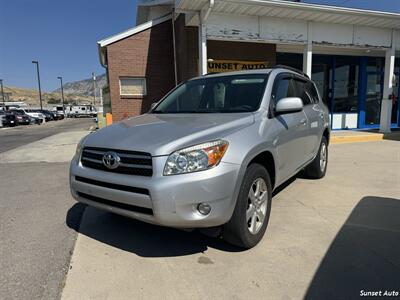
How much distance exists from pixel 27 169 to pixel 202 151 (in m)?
6.46

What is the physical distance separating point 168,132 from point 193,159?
1.44 feet

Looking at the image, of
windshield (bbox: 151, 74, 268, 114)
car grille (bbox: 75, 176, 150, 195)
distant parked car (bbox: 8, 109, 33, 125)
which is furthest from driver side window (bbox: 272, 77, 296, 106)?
distant parked car (bbox: 8, 109, 33, 125)

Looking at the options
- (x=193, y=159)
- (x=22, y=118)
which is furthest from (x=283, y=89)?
(x=22, y=118)

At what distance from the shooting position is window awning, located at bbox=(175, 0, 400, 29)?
878 centimetres

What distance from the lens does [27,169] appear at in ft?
25.4

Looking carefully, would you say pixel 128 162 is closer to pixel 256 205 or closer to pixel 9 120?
pixel 256 205

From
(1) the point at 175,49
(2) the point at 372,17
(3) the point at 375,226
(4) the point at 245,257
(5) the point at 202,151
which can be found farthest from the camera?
(1) the point at 175,49

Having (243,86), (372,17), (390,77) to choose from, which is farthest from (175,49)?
(243,86)

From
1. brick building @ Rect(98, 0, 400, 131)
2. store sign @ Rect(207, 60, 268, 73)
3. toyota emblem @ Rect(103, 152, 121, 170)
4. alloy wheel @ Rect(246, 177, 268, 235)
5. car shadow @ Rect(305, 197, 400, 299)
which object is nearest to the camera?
car shadow @ Rect(305, 197, 400, 299)

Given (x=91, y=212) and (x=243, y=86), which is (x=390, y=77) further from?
(x=91, y=212)

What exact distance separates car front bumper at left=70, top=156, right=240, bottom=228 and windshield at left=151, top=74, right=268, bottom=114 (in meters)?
1.20

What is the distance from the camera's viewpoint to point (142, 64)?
12.8 metres

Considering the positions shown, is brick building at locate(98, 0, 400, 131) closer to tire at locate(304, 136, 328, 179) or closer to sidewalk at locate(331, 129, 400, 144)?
sidewalk at locate(331, 129, 400, 144)

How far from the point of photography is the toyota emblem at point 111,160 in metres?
3.00
